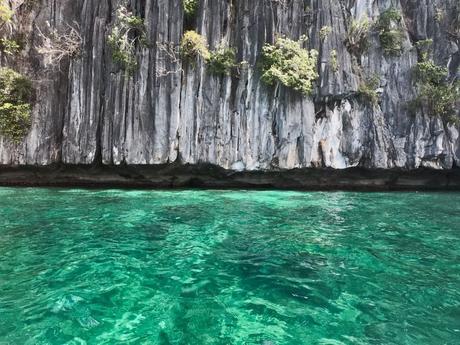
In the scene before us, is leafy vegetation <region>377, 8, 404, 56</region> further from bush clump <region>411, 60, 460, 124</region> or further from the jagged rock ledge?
the jagged rock ledge

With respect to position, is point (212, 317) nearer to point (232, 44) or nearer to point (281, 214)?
point (281, 214)

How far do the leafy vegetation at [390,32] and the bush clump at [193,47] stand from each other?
9.19 metres

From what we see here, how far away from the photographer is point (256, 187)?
1931 cm

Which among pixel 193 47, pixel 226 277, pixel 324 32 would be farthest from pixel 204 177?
pixel 226 277

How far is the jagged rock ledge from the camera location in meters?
18.2

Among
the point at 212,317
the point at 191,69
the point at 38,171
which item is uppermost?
the point at 191,69

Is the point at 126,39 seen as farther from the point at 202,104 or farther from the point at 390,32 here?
the point at 390,32

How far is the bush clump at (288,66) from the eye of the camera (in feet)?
54.7

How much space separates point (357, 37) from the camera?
18.7 metres

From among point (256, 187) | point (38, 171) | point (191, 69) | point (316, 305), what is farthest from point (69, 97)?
point (316, 305)

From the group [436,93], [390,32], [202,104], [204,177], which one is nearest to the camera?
[202,104]

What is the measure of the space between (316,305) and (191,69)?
1426cm

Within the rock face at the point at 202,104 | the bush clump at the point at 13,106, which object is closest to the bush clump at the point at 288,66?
the rock face at the point at 202,104

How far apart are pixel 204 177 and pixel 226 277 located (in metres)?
13.3
